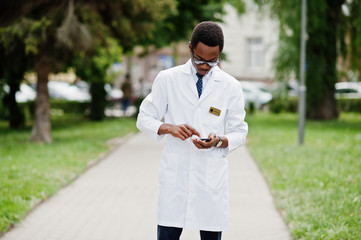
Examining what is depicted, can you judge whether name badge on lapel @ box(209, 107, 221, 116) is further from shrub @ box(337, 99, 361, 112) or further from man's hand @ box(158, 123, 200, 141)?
shrub @ box(337, 99, 361, 112)

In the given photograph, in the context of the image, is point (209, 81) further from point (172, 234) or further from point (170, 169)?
point (172, 234)

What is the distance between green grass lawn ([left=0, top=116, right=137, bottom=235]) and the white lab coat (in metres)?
2.94

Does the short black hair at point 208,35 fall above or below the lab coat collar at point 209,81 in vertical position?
above

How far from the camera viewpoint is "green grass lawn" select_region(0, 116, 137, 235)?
6621 millimetres

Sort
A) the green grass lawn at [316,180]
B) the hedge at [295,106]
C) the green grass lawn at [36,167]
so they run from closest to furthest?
the green grass lawn at [316,180]
the green grass lawn at [36,167]
the hedge at [295,106]

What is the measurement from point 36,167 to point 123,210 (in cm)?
316

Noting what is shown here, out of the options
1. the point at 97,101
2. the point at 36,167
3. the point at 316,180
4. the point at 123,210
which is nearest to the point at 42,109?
the point at 36,167

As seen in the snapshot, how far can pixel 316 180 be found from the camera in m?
8.18

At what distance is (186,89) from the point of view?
3494 mm

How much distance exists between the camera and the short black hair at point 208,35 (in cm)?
333

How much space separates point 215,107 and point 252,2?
18.2m

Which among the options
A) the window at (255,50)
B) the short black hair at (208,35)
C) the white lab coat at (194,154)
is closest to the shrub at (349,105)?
the window at (255,50)

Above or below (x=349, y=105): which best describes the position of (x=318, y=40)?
above

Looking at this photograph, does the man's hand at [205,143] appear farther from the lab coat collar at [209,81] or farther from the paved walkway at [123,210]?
the paved walkway at [123,210]
